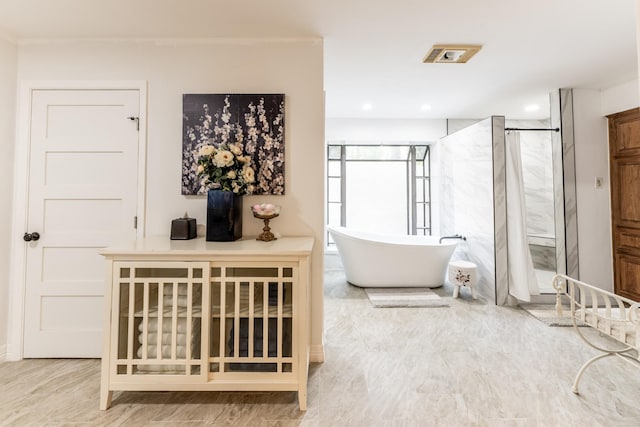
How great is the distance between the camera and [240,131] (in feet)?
7.25

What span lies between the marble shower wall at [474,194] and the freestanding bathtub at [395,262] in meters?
0.36

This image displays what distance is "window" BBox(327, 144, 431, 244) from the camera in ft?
16.7

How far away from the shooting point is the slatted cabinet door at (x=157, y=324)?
1.66 metres

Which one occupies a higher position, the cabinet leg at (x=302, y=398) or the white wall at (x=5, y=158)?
the white wall at (x=5, y=158)

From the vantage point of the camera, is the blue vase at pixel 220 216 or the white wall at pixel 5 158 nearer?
the blue vase at pixel 220 216

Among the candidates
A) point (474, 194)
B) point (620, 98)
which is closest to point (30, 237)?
point (474, 194)

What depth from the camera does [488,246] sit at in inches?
137

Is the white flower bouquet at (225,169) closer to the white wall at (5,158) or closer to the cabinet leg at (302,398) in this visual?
the cabinet leg at (302,398)

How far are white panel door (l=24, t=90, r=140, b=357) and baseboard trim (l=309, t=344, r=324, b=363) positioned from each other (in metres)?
1.52

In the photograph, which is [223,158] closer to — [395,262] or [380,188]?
[395,262]

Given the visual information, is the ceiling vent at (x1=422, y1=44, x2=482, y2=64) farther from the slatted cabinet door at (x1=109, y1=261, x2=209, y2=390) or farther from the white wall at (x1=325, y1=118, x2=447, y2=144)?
the slatted cabinet door at (x1=109, y1=261, x2=209, y2=390)

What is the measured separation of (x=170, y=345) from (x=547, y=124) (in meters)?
5.39

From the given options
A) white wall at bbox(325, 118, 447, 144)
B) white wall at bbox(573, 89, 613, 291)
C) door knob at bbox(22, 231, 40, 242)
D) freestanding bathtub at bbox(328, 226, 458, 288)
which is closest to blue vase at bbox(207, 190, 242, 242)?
door knob at bbox(22, 231, 40, 242)

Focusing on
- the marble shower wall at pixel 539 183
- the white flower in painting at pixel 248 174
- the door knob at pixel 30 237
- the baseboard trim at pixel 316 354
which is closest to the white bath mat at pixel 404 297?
the baseboard trim at pixel 316 354
